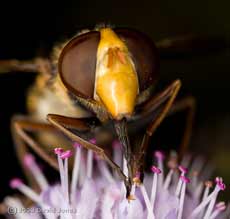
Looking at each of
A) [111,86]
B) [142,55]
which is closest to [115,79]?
[111,86]

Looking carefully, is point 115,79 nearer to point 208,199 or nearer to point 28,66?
point 208,199

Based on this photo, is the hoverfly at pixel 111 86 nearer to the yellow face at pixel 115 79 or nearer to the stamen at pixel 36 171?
the yellow face at pixel 115 79

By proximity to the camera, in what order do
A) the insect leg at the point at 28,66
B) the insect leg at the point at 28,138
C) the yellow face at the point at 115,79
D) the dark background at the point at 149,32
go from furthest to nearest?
the dark background at the point at 149,32
the insect leg at the point at 28,66
the insect leg at the point at 28,138
the yellow face at the point at 115,79

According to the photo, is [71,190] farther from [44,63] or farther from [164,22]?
[164,22]

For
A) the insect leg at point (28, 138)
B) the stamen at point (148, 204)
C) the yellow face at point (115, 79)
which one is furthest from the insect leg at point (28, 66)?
the stamen at point (148, 204)

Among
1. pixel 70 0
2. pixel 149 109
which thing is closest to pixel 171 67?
pixel 70 0
